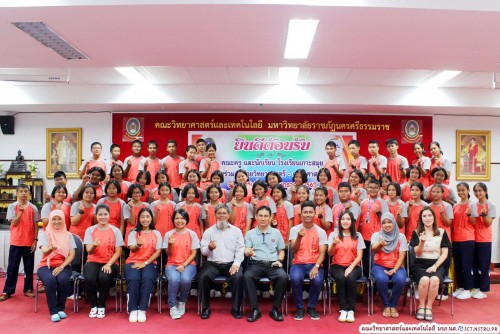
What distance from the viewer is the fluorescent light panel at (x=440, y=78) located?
21.9 ft

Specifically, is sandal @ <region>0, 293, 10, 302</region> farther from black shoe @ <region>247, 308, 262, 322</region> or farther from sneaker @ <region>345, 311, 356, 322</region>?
sneaker @ <region>345, 311, 356, 322</region>

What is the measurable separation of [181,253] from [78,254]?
1232mm

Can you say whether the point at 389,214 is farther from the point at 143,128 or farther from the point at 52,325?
the point at 143,128

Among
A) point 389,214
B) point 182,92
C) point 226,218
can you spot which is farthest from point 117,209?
point 389,214

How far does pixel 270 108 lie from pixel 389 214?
348 cm

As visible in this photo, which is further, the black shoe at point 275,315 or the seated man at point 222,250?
the seated man at point 222,250

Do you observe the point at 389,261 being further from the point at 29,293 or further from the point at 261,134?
the point at 29,293

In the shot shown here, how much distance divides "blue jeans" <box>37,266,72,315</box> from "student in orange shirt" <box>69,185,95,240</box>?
0.70m

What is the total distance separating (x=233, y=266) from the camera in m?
4.98

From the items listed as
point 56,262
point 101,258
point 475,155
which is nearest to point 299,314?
point 101,258

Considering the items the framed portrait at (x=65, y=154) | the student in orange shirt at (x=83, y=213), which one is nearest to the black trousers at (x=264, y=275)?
the student in orange shirt at (x=83, y=213)

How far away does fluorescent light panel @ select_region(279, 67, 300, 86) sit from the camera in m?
6.66

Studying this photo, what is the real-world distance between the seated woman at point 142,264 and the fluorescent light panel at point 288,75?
2.92 m

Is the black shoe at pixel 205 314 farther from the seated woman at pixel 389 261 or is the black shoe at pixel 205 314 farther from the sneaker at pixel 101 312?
the seated woman at pixel 389 261
